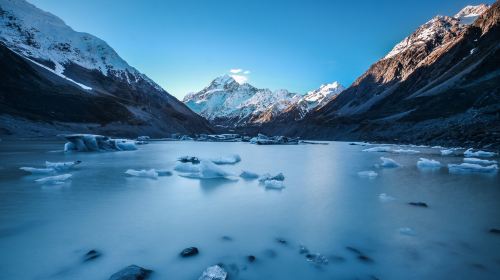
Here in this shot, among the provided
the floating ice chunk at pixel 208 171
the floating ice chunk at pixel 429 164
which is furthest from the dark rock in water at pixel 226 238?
the floating ice chunk at pixel 429 164

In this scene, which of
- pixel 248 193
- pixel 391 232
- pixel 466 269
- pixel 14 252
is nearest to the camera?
pixel 466 269

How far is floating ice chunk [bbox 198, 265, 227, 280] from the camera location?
15.6ft

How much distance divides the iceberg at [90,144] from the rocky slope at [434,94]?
42.0m

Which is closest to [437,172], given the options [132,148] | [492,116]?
[492,116]

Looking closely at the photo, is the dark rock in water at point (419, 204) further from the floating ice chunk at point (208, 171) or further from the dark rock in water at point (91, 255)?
the dark rock in water at point (91, 255)

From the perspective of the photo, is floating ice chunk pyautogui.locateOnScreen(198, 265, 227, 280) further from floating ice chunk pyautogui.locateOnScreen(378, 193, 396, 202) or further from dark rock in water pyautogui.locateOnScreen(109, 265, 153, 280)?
A: floating ice chunk pyautogui.locateOnScreen(378, 193, 396, 202)

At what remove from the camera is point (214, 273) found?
191 inches

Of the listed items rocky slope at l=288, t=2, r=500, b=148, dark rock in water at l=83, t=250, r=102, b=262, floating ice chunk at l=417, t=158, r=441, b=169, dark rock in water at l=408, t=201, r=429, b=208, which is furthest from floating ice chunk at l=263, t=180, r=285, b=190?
rocky slope at l=288, t=2, r=500, b=148

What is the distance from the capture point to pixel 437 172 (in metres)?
17.4

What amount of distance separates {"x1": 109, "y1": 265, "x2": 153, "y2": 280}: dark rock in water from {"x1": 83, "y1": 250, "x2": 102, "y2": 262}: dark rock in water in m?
1.02

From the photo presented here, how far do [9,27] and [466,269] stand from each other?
164 m

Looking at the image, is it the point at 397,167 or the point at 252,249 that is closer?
the point at 252,249

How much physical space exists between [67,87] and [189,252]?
350 feet

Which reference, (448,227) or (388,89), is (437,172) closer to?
(448,227)
